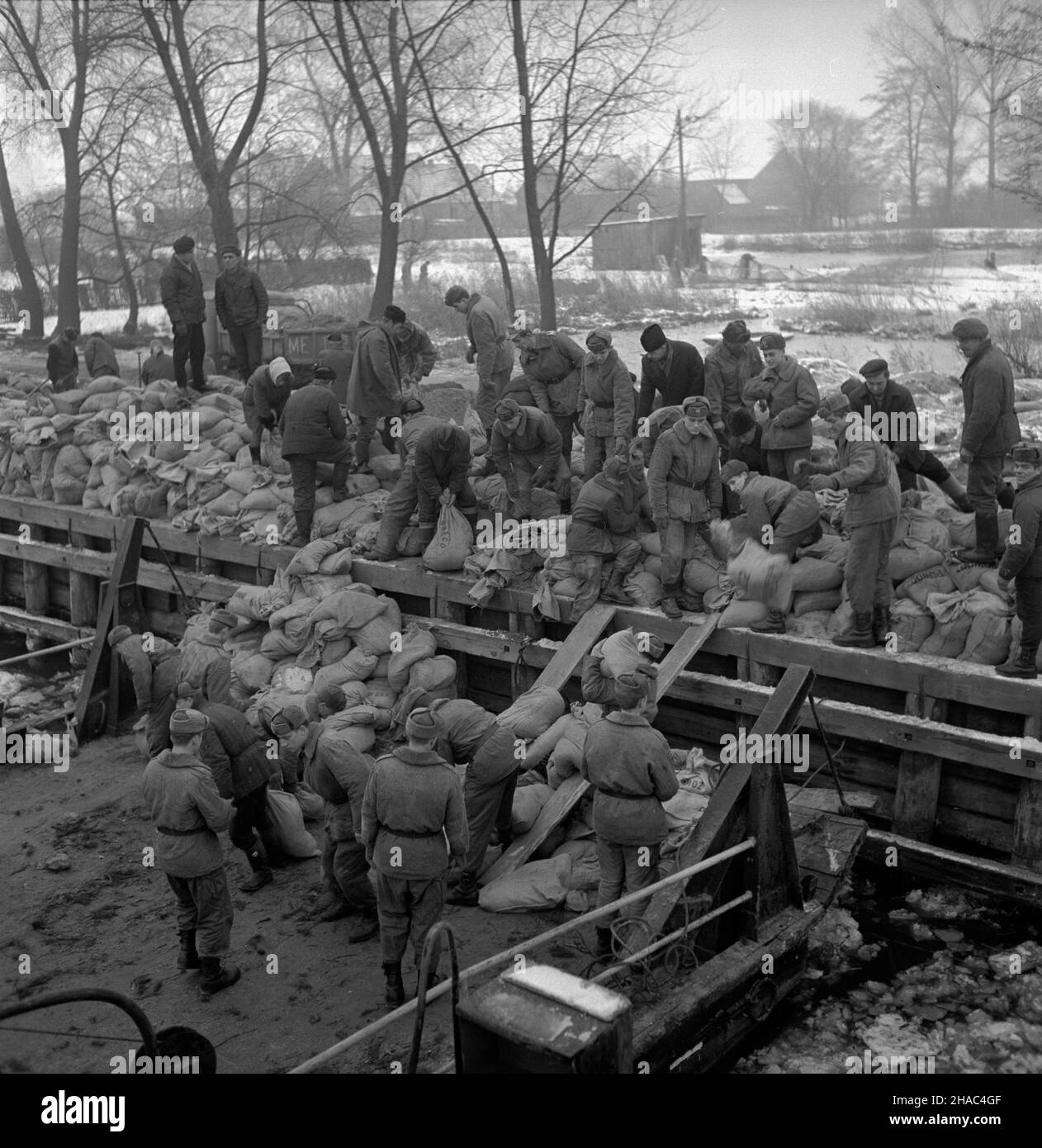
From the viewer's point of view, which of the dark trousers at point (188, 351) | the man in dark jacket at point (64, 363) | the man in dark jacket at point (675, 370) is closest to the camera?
the man in dark jacket at point (675, 370)

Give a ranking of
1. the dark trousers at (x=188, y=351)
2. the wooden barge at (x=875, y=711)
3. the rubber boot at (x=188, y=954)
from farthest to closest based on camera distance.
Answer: the dark trousers at (x=188, y=351) → the wooden barge at (x=875, y=711) → the rubber boot at (x=188, y=954)

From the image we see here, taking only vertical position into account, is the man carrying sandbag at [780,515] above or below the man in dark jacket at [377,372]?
below

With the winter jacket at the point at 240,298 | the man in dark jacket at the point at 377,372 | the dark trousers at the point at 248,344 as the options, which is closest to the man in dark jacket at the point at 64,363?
the dark trousers at the point at 248,344

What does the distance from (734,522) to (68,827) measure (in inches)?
208

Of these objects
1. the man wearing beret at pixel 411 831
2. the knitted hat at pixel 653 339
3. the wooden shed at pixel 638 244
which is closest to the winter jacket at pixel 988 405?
the knitted hat at pixel 653 339

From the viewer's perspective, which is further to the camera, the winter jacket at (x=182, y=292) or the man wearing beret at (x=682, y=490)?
the winter jacket at (x=182, y=292)

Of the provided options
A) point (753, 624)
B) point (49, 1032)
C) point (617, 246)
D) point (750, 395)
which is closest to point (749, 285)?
point (617, 246)

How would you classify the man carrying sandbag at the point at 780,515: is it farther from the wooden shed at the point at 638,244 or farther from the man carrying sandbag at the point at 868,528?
the wooden shed at the point at 638,244


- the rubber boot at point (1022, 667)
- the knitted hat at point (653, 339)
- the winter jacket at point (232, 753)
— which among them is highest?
the knitted hat at point (653, 339)

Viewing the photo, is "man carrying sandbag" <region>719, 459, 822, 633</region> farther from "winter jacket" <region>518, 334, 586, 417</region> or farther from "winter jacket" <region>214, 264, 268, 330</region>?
"winter jacket" <region>214, 264, 268, 330</region>

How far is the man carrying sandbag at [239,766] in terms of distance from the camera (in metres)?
7.34

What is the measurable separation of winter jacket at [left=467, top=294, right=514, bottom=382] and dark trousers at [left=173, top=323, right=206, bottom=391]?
4696 mm

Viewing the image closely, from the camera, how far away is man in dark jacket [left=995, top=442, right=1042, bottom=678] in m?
7.19

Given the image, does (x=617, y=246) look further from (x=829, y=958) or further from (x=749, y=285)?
(x=829, y=958)
